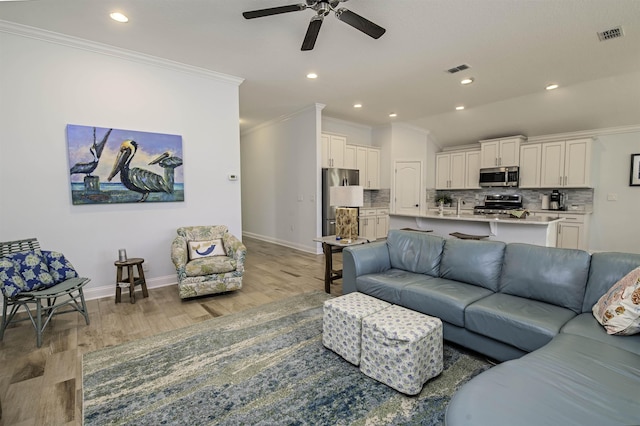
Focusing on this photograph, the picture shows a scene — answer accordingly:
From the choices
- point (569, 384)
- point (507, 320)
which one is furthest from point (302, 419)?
point (507, 320)

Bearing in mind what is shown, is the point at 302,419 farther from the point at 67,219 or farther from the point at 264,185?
the point at 264,185

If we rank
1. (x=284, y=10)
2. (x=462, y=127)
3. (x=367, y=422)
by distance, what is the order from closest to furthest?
(x=367, y=422)
(x=284, y=10)
(x=462, y=127)

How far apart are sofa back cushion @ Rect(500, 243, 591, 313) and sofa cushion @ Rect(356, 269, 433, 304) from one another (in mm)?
696

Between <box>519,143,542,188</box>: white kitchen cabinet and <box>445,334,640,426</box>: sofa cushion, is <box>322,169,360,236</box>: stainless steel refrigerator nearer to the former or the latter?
<box>519,143,542,188</box>: white kitchen cabinet

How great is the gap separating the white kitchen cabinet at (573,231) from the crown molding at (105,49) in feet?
21.5

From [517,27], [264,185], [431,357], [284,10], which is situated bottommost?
[431,357]

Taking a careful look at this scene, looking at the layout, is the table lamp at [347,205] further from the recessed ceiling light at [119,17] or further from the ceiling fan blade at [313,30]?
the recessed ceiling light at [119,17]

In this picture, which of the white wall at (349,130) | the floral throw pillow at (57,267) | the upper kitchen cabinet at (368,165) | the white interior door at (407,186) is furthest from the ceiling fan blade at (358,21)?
the white interior door at (407,186)

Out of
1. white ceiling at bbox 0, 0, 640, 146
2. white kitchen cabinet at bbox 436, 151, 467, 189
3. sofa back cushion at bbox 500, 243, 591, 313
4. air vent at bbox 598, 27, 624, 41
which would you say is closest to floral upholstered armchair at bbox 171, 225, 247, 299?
white ceiling at bbox 0, 0, 640, 146

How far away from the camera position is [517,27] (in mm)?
3033

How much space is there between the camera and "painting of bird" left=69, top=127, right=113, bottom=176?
3.38 m

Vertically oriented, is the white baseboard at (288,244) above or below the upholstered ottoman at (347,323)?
below

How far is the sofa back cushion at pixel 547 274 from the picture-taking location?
7.06 ft

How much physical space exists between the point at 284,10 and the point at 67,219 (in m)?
3.29
